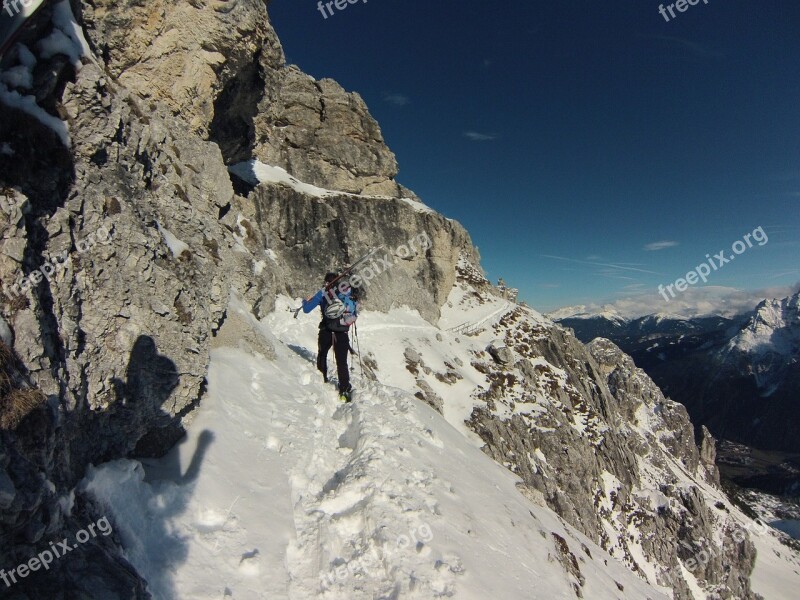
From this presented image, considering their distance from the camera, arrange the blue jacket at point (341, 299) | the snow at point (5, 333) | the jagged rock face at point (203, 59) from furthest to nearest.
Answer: the jagged rock face at point (203, 59)
the blue jacket at point (341, 299)
the snow at point (5, 333)

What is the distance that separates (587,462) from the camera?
Result: 5091 centimetres

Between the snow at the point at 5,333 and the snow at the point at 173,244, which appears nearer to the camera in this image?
the snow at the point at 5,333

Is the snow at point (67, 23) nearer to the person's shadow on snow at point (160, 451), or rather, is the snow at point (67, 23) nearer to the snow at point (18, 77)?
the snow at point (18, 77)

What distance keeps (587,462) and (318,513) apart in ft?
174

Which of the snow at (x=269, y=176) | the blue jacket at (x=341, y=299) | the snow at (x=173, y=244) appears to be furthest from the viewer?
the snow at (x=269, y=176)

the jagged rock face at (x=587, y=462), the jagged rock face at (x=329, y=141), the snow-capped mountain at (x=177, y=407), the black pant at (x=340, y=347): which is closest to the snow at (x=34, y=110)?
the snow-capped mountain at (x=177, y=407)

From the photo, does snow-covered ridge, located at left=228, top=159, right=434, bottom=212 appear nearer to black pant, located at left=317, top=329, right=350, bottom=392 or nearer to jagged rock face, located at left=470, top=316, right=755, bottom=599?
jagged rock face, located at left=470, top=316, right=755, bottom=599

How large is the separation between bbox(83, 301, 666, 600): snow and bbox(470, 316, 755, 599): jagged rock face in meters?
28.6

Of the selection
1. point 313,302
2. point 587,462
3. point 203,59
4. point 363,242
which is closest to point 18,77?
point 313,302

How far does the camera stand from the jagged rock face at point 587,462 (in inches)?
1661

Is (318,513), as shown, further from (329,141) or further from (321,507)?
(329,141)

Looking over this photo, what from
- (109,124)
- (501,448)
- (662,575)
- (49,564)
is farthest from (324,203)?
(662,575)

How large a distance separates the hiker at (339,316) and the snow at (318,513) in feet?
3.86

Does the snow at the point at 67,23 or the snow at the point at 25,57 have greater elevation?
the snow at the point at 67,23
